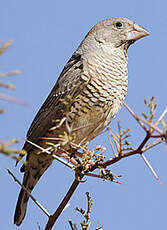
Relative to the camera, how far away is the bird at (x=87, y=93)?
14.1ft

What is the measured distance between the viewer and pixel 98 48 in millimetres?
4957

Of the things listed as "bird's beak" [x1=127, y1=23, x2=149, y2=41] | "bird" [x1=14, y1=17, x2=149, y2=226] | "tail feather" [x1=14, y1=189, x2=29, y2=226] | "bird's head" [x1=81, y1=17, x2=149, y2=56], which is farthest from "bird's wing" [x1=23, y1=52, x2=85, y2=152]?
"bird's beak" [x1=127, y1=23, x2=149, y2=41]

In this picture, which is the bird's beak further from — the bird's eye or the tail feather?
the tail feather

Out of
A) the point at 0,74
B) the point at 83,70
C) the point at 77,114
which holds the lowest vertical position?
the point at 77,114

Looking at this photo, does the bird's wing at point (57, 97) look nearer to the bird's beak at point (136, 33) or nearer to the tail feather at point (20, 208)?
the tail feather at point (20, 208)

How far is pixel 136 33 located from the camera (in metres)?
5.11

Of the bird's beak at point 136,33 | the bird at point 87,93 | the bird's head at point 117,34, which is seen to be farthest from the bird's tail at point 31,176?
the bird's beak at point 136,33

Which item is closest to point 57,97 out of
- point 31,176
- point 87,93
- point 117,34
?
point 87,93

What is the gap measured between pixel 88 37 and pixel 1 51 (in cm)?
421

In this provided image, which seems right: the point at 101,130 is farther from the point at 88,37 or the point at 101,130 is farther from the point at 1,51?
the point at 1,51

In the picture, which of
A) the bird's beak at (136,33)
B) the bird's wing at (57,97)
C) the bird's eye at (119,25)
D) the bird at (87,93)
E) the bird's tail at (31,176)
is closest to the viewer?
the bird at (87,93)

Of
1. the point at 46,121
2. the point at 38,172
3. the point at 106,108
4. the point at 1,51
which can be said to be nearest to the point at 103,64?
the point at 106,108

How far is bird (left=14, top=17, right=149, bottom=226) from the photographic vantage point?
4.31 m

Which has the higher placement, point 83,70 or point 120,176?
point 83,70
